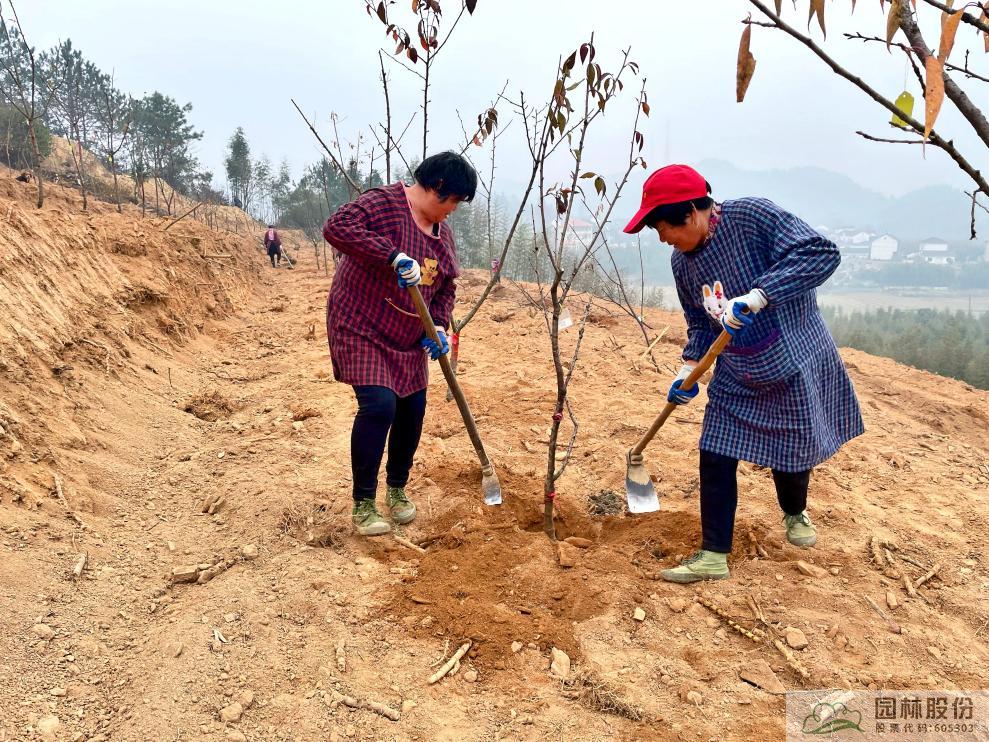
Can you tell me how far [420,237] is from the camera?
249 cm

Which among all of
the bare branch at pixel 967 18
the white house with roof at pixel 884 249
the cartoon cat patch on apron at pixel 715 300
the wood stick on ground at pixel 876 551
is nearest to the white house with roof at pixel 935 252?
the white house with roof at pixel 884 249

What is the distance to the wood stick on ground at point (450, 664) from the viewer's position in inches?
70.6

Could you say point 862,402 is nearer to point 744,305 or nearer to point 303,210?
point 744,305

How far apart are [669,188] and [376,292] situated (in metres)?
1.16

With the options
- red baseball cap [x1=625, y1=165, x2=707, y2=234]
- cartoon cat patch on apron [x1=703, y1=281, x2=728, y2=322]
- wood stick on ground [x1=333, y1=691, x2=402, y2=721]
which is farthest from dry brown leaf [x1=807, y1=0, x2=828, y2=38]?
wood stick on ground [x1=333, y1=691, x2=402, y2=721]

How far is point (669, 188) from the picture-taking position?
203cm

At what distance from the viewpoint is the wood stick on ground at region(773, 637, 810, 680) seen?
5.94ft

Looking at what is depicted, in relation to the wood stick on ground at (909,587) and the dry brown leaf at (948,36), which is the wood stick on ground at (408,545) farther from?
the dry brown leaf at (948,36)

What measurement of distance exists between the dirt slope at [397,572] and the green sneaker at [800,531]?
0.24 ft

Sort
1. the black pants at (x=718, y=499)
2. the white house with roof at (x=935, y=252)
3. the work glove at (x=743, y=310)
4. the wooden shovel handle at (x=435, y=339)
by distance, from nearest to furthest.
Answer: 1. the work glove at (x=743, y=310)
2. the black pants at (x=718, y=499)
3. the wooden shovel handle at (x=435, y=339)
4. the white house with roof at (x=935, y=252)

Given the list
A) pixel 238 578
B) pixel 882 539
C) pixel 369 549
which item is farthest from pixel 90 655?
pixel 882 539

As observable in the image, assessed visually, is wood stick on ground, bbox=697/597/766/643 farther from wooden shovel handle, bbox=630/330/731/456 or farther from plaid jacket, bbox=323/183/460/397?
plaid jacket, bbox=323/183/460/397

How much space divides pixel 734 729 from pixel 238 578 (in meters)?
1.69

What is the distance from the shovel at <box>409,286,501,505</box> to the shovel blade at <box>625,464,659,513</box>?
2.03 feet
